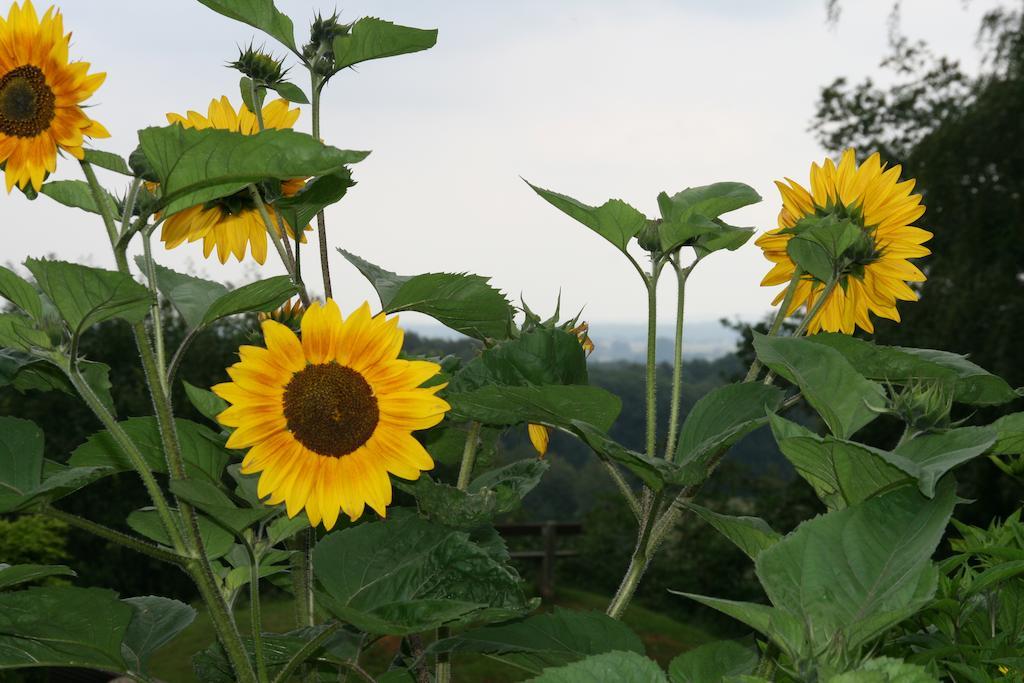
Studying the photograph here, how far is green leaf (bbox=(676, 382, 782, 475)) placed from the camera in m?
1.16

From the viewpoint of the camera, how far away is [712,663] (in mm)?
1091

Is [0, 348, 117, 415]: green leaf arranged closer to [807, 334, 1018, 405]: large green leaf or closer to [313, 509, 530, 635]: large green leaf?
[313, 509, 530, 635]: large green leaf

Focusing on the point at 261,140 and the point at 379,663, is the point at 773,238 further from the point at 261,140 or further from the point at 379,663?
the point at 379,663

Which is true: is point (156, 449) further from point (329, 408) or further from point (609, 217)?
point (609, 217)

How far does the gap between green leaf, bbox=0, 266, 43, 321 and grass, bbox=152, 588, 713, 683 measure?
7.11 metres

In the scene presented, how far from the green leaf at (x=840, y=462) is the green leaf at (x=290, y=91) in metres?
0.89

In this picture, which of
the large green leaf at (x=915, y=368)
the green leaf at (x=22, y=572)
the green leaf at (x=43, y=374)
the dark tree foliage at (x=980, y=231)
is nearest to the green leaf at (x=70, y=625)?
the green leaf at (x=22, y=572)

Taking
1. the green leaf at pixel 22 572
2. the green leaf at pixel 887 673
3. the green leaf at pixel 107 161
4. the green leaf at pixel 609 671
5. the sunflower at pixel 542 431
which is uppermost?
the green leaf at pixel 107 161

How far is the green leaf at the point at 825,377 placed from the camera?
3.41ft

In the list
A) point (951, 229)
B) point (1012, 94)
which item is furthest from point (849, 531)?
point (951, 229)

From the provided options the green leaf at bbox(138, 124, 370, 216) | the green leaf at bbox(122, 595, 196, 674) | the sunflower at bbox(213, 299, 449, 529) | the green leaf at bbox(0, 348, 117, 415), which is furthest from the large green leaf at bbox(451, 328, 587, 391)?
the green leaf at bbox(122, 595, 196, 674)

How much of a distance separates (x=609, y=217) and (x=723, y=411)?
320 mm

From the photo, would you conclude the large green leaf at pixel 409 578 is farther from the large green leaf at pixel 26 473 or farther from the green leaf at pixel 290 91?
the green leaf at pixel 290 91

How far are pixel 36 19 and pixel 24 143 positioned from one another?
0.13 meters
